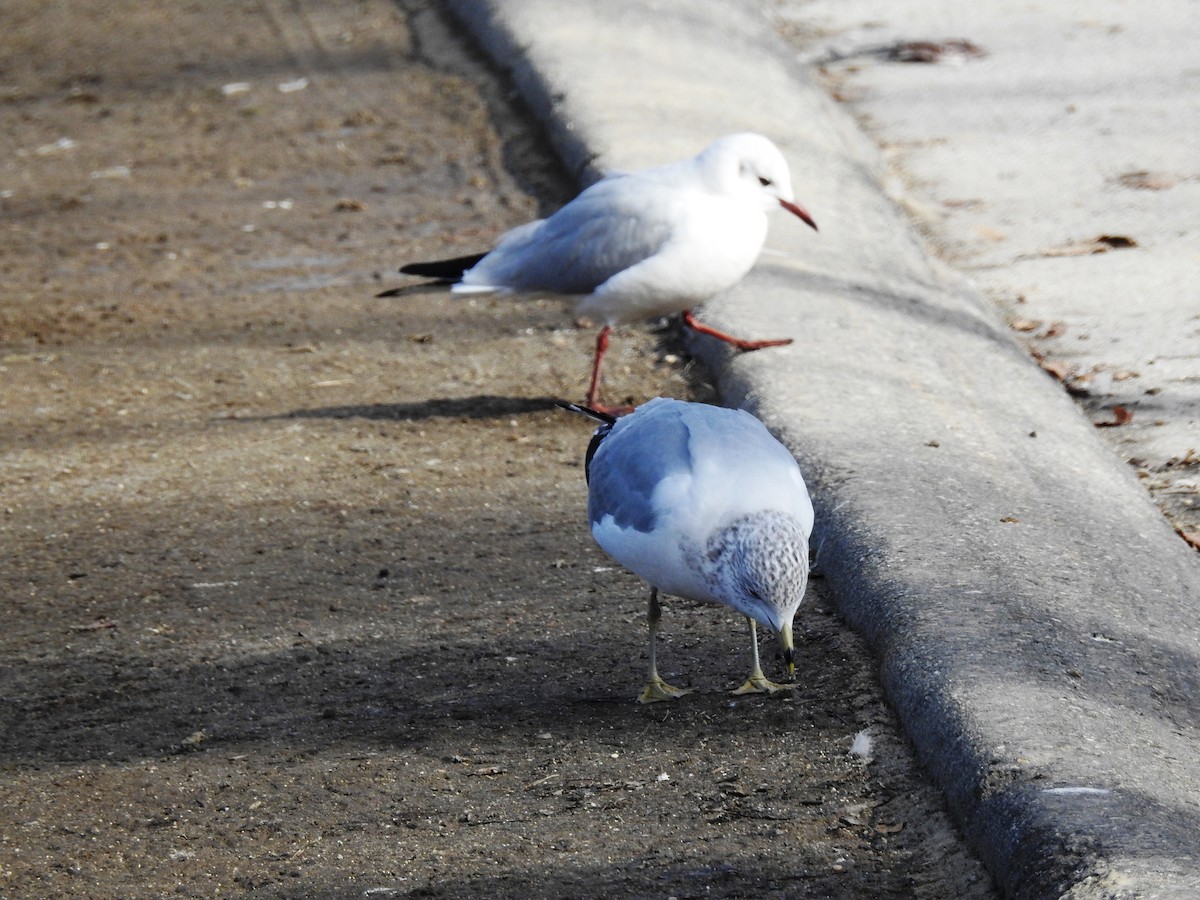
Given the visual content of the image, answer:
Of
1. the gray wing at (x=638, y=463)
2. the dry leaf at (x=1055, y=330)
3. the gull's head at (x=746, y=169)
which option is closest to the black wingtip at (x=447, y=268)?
the gull's head at (x=746, y=169)

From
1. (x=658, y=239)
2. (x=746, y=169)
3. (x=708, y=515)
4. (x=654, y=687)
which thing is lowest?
(x=654, y=687)

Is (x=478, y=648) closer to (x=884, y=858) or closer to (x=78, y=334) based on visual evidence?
(x=884, y=858)

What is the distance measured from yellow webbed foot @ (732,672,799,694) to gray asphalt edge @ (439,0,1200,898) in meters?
0.21

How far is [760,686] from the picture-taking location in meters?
3.13

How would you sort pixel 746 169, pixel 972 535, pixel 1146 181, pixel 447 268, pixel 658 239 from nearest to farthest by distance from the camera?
pixel 972 535
pixel 658 239
pixel 746 169
pixel 447 268
pixel 1146 181

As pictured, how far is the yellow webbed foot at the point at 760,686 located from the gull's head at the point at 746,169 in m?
1.85

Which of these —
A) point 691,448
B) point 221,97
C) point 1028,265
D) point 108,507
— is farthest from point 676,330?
point 221,97

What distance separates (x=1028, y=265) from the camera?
575cm

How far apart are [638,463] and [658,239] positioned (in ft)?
5.33

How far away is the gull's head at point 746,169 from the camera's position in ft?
14.9

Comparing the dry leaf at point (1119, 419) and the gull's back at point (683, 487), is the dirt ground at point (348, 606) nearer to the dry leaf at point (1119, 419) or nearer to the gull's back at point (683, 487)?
the gull's back at point (683, 487)

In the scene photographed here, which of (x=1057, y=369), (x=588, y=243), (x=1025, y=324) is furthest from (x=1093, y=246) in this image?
(x=588, y=243)

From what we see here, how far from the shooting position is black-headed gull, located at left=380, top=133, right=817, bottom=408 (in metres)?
4.44

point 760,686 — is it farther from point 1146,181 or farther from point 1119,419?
point 1146,181
